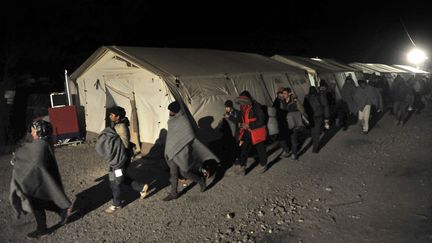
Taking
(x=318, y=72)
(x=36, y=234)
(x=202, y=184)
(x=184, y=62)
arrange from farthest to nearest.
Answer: (x=318, y=72) < (x=184, y=62) < (x=202, y=184) < (x=36, y=234)

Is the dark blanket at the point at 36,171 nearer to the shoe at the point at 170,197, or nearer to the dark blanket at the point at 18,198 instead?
the dark blanket at the point at 18,198

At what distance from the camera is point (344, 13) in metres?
43.7

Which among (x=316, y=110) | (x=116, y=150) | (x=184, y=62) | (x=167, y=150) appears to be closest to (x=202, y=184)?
(x=167, y=150)

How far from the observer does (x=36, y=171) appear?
4.56m

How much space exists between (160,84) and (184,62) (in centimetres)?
181

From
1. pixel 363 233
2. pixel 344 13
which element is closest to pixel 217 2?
pixel 344 13

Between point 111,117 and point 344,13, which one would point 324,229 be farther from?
point 344,13

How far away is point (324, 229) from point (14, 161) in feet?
14.1

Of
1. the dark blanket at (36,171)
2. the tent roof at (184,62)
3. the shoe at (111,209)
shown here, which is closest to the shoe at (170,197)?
the shoe at (111,209)

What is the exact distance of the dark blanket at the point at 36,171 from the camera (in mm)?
4527

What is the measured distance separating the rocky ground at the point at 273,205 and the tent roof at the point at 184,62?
2492mm

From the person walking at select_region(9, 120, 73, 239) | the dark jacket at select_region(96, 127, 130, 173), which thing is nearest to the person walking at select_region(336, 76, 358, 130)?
the dark jacket at select_region(96, 127, 130, 173)

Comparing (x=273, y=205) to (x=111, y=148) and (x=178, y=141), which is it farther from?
(x=111, y=148)

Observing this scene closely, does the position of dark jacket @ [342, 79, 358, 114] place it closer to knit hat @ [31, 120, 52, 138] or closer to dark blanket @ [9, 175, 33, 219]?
knit hat @ [31, 120, 52, 138]
